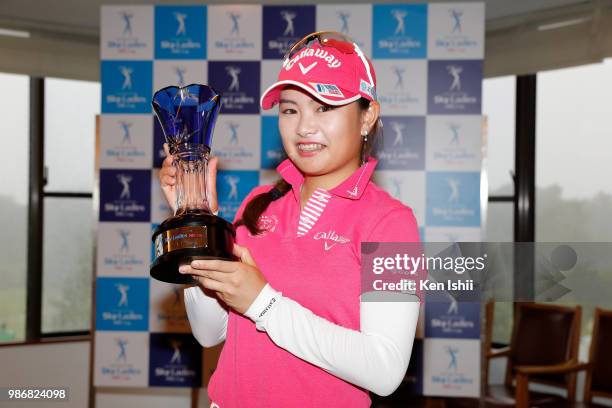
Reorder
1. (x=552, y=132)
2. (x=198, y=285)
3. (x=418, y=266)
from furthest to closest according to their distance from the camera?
1. (x=552, y=132)
2. (x=198, y=285)
3. (x=418, y=266)

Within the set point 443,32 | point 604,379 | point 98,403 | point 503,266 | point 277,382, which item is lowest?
point 98,403

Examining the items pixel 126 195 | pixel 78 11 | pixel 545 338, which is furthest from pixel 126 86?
pixel 545 338

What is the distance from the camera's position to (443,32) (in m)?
2.97

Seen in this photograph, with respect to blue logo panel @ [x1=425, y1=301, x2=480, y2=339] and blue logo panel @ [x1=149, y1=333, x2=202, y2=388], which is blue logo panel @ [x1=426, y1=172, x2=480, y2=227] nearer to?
blue logo panel @ [x1=425, y1=301, x2=480, y2=339]

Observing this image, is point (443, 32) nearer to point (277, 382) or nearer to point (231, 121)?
point (231, 121)

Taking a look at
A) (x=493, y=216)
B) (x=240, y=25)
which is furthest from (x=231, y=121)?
(x=493, y=216)

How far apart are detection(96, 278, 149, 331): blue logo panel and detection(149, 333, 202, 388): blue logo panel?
0.53 ft

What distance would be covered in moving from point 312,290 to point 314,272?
3 cm

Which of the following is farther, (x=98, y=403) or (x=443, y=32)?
(x=98, y=403)

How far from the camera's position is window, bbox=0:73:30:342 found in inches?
154

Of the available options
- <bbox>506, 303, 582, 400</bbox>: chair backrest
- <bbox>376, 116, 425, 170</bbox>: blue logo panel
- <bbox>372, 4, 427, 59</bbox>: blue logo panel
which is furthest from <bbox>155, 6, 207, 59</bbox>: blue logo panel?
<bbox>506, 303, 582, 400</bbox>: chair backrest

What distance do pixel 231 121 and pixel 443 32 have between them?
1201mm

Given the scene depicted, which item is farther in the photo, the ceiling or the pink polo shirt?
the ceiling

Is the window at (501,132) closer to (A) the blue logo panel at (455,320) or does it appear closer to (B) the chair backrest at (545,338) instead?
(B) the chair backrest at (545,338)
